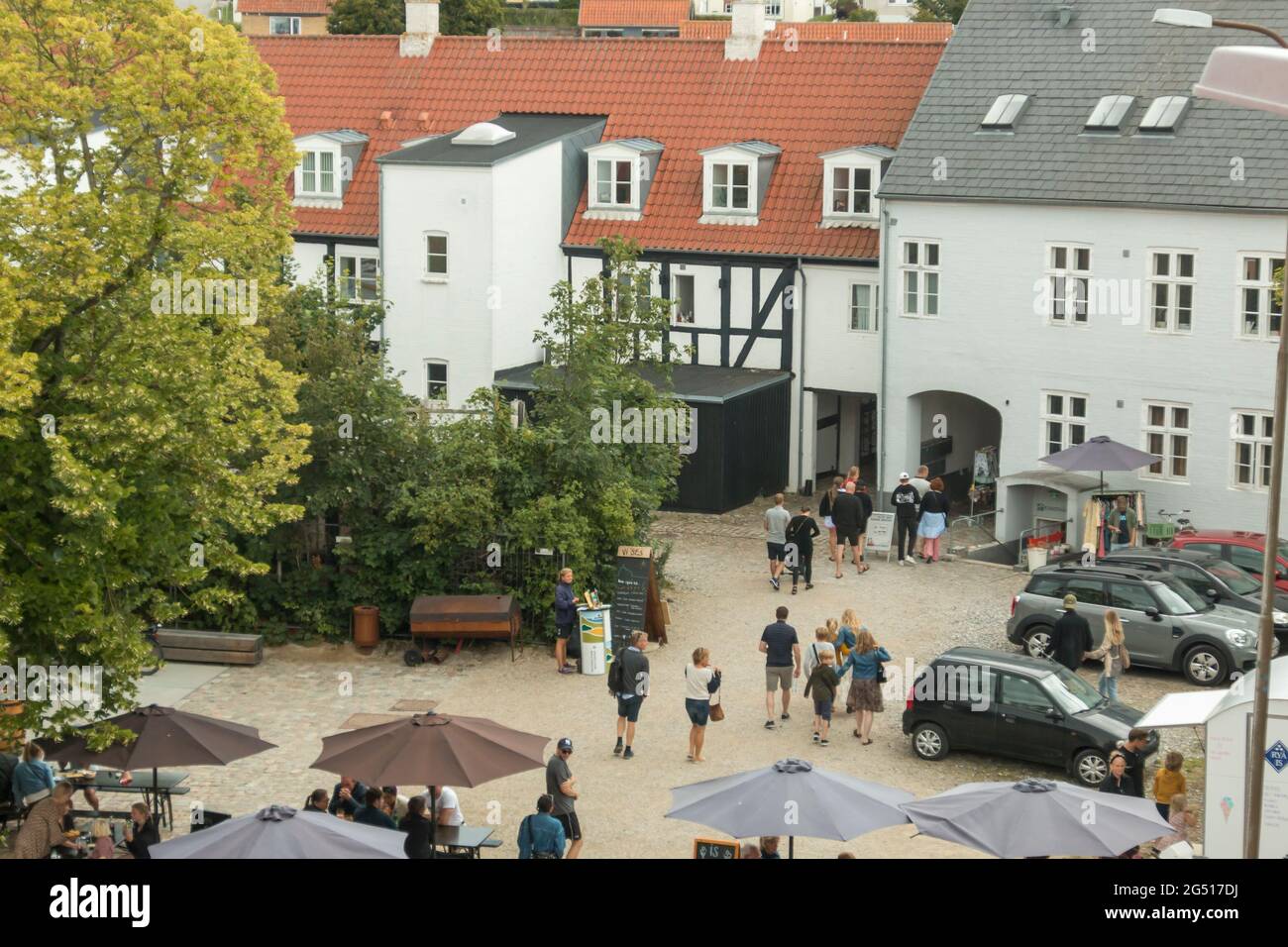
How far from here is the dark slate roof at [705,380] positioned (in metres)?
35.6

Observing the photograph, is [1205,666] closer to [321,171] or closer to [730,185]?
[730,185]

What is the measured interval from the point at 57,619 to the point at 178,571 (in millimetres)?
1615

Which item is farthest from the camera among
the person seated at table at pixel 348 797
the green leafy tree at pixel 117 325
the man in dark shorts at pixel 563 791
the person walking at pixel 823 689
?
the person walking at pixel 823 689

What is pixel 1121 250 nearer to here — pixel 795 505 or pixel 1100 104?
pixel 1100 104

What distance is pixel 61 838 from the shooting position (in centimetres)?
1770

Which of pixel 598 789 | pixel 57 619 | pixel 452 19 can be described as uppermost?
pixel 452 19

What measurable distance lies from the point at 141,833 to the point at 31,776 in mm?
2181

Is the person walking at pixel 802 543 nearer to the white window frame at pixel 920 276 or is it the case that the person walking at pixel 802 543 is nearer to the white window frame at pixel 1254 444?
the white window frame at pixel 920 276

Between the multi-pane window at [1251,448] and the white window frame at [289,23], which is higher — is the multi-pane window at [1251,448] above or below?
below

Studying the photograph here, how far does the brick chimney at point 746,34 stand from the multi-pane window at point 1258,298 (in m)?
13.5

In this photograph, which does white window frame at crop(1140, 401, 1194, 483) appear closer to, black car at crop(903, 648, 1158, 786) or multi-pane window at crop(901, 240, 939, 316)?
multi-pane window at crop(901, 240, 939, 316)

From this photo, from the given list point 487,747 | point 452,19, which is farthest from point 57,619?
point 452,19

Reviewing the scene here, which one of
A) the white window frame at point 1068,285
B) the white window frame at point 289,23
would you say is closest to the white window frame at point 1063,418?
the white window frame at point 1068,285

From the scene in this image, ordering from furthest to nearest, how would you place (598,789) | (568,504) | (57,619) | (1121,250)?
(1121,250)
(568,504)
(598,789)
(57,619)
